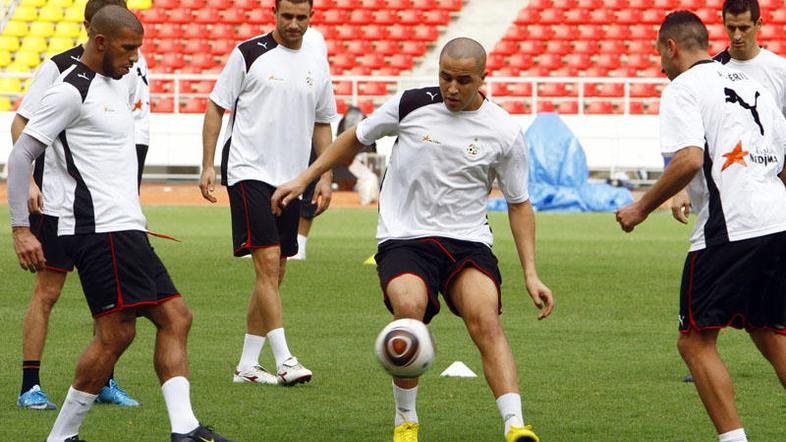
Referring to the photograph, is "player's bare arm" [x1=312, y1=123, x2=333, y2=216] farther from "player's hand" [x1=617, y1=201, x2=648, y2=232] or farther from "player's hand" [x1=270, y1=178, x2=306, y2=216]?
"player's hand" [x1=617, y1=201, x2=648, y2=232]

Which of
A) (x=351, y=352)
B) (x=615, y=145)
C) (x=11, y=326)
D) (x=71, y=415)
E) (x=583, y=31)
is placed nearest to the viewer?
(x=71, y=415)

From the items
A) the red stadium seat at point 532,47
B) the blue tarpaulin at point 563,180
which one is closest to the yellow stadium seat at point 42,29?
the red stadium seat at point 532,47

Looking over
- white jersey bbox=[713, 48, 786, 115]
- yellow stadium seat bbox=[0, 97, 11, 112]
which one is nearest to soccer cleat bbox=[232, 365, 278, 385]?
white jersey bbox=[713, 48, 786, 115]

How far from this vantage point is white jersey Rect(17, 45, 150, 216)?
20.6 ft

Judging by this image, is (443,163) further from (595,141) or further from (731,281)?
(595,141)

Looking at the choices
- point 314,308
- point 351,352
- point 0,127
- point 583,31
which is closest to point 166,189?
point 0,127

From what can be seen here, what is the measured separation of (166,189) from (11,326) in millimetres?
16008

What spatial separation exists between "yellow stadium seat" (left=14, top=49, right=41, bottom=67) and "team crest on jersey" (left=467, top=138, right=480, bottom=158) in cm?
2535

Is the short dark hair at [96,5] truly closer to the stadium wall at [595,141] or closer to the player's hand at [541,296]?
the player's hand at [541,296]

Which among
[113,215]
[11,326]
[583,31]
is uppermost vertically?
[113,215]

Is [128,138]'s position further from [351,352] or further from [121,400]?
[351,352]

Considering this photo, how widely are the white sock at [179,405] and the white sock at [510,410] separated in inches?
51.9

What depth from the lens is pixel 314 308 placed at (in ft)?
37.5

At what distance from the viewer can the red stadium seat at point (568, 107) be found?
27.7 metres
